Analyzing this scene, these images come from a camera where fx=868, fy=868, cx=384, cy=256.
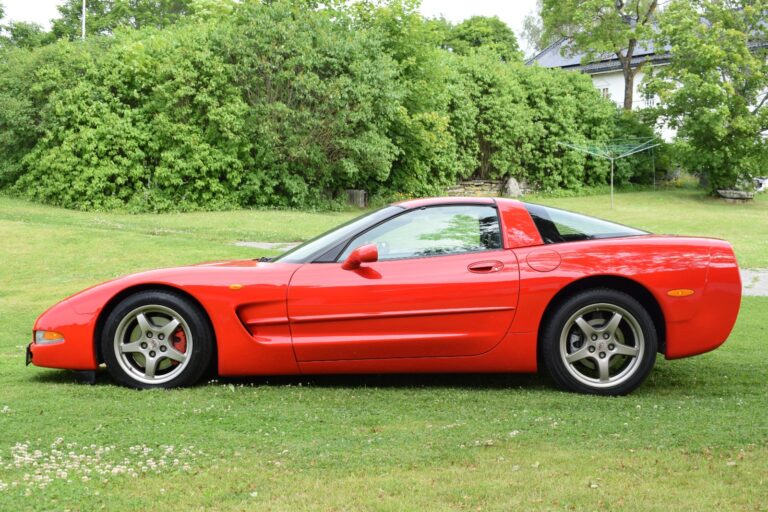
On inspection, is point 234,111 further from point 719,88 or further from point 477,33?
point 477,33

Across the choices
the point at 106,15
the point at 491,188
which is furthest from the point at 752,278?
the point at 106,15

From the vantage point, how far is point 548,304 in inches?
214

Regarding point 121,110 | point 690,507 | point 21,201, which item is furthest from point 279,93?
point 690,507

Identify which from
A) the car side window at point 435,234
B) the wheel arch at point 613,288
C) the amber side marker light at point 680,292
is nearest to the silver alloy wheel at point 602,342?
the wheel arch at point 613,288

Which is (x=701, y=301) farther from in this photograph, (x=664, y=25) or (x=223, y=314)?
(x=664, y=25)

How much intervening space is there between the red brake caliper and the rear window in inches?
94.9

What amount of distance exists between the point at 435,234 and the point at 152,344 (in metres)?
1.97

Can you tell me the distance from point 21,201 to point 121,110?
3621 millimetres

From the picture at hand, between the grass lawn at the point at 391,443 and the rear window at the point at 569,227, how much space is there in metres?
1.00

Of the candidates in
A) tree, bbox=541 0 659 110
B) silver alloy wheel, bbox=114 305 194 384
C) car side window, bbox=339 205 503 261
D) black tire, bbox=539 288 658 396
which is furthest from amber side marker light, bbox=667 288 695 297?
tree, bbox=541 0 659 110

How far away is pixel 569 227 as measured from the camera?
225 inches

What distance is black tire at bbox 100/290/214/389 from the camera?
5555 millimetres

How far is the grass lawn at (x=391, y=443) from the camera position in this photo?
348cm

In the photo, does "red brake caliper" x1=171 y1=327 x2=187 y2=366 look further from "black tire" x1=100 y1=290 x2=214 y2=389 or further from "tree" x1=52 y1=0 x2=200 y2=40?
"tree" x1=52 y1=0 x2=200 y2=40
